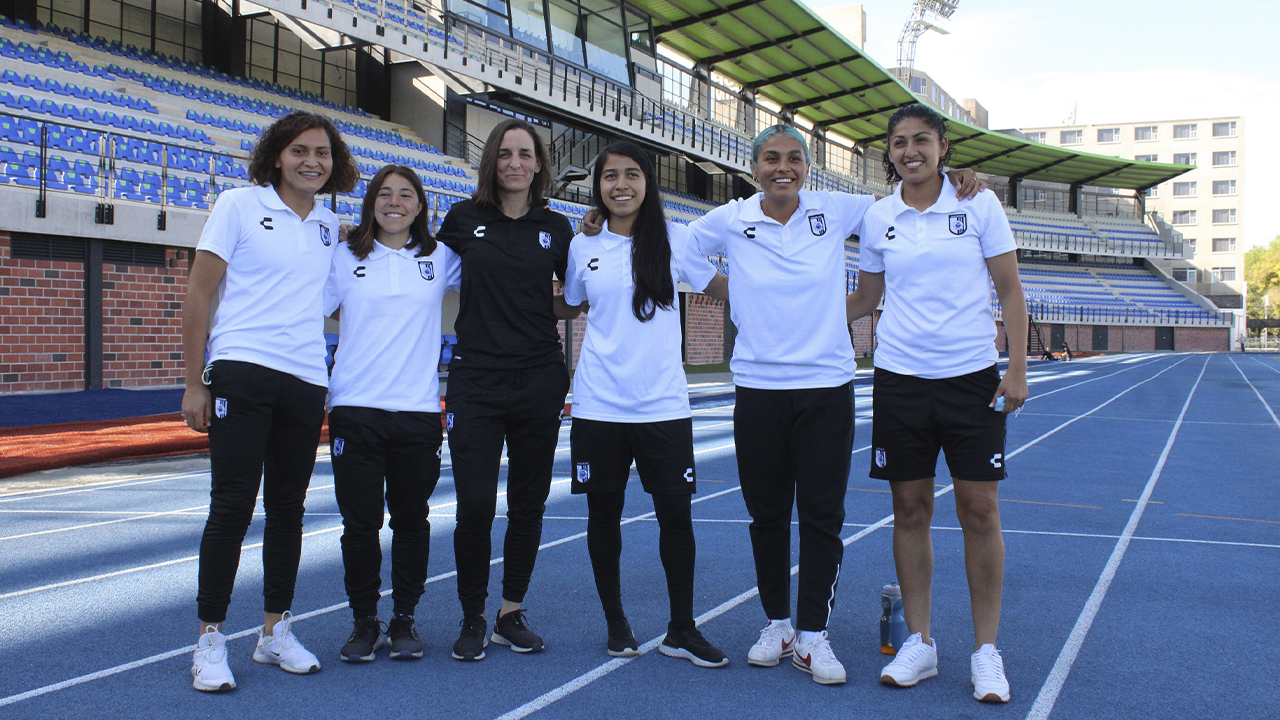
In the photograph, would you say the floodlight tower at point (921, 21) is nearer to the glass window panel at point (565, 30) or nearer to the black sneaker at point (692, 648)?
the glass window panel at point (565, 30)

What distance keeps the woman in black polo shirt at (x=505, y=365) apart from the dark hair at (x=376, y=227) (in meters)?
→ 0.09

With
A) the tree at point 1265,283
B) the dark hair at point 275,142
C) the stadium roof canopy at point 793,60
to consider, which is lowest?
the dark hair at point 275,142

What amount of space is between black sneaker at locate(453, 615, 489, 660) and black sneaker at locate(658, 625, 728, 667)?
688mm

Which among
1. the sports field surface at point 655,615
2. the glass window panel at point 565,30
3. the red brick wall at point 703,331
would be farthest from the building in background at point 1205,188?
the sports field surface at point 655,615

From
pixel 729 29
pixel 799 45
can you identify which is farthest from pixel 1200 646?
pixel 799 45

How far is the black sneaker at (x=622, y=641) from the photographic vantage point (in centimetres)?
342

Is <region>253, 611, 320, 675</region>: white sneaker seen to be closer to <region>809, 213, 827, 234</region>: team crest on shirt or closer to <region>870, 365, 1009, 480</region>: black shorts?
<region>870, 365, 1009, 480</region>: black shorts

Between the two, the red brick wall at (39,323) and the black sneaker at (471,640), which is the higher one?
the red brick wall at (39,323)

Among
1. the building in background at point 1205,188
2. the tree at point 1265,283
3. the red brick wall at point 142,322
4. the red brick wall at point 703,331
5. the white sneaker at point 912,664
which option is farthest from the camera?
the tree at point 1265,283

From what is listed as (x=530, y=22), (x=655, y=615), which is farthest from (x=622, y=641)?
(x=530, y=22)

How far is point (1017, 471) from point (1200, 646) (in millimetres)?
5371

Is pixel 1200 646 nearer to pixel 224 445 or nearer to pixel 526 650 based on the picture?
pixel 526 650

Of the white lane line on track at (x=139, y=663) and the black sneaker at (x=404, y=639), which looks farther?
the black sneaker at (x=404, y=639)

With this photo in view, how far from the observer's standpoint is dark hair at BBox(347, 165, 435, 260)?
3.42 metres
